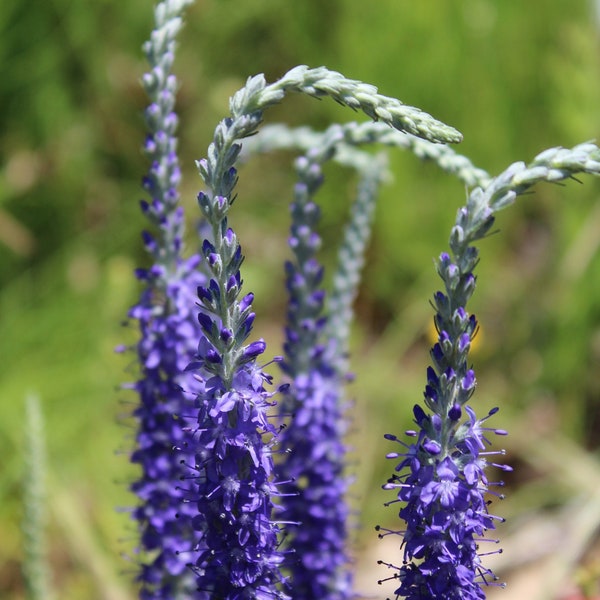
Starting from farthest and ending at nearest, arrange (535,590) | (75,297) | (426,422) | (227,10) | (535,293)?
(227,10)
(535,293)
(75,297)
(535,590)
(426,422)

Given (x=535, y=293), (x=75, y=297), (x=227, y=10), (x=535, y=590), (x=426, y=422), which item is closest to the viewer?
(x=426, y=422)

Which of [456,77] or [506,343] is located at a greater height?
[456,77]

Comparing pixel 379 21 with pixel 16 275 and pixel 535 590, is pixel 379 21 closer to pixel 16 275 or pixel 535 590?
pixel 16 275

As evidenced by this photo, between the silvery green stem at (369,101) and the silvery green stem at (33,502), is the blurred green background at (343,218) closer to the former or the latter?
the silvery green stem at (33,502)

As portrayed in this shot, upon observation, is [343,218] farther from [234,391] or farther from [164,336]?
[234,391]

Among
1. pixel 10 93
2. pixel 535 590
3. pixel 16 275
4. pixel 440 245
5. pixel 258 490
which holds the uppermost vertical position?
pixel 10 93

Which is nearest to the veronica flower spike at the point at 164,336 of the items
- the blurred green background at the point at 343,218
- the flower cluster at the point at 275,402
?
the flower cluster at the point at 275,402

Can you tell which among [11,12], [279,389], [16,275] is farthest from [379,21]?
[279,389]

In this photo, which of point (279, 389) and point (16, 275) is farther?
point (16, 275)
